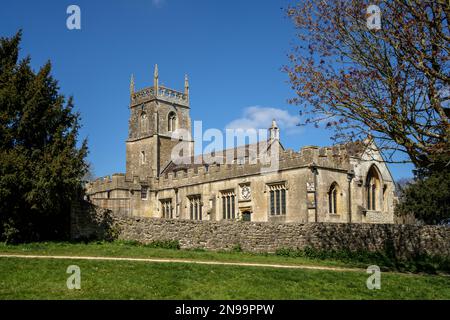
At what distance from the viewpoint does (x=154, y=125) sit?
4559 cm

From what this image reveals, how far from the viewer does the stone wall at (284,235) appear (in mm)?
18469

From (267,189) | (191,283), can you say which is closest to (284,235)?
(267,189)

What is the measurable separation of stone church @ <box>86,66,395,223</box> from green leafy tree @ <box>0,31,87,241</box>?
29.7 feet

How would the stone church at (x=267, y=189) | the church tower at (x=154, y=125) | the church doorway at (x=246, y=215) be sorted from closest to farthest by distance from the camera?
the stone church at (x=267, y=189), the church doorway at (x=246, y=215), the church tower at (x=154, y=125)

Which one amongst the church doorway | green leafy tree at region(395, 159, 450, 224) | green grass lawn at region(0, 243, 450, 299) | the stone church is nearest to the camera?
green grass lawn at region(0, 243, 450, 299)

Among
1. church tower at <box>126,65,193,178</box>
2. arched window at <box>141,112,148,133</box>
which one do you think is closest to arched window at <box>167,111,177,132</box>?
church tower at <box>126,65,193,178</box>

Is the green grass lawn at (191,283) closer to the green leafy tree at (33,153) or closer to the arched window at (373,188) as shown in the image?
the green leafy tree at (33,153)

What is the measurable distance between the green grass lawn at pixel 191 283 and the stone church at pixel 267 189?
29.4 feet

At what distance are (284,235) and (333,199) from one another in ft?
30.0

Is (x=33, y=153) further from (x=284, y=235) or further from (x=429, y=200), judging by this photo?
(x=429, y=200)

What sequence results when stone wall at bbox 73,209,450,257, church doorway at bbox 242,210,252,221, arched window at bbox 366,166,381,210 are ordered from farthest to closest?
1. church doorway at bbox 242,210,252,221
2. arched window at bbox 366,166,381,210
3. stone wall at bbox 73,209,450,257

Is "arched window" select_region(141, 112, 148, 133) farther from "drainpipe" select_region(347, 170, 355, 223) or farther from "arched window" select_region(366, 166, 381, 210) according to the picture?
"arched window" select_region(366, 166, 381, 210)

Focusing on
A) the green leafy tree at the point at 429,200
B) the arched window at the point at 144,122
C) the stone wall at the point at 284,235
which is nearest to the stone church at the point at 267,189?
the stone wall at the point at 284,235

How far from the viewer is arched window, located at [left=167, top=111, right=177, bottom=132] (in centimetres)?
4719
